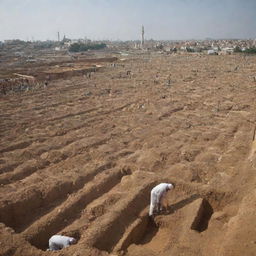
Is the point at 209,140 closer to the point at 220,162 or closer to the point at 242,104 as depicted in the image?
the point at 220,162

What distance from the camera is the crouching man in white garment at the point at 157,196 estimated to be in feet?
26.9

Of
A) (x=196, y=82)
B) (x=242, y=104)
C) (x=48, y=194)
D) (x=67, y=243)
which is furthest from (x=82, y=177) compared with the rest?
(x=196, y=82)

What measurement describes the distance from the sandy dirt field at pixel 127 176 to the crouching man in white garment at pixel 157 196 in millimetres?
219

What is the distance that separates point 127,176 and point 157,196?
2.64 m

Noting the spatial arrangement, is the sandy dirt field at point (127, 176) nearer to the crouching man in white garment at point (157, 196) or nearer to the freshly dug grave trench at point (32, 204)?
the freshly dug grave trench at point (32, 204)

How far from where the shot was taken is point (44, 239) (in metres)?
7.84

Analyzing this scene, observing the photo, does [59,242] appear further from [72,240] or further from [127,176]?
[127,176]

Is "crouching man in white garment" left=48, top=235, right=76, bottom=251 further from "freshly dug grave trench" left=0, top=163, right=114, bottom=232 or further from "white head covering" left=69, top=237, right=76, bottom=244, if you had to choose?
"freshly dug grave trench" left=0, top=163, right=114, bottom=232

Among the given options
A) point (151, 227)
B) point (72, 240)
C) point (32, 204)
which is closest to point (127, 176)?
point (151, 227)

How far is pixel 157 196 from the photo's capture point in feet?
26.9

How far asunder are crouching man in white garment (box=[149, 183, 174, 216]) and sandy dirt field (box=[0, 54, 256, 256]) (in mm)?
219

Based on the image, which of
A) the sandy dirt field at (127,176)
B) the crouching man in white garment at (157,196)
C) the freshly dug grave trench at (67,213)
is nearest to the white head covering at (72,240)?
the sandy dirt field at (127,176)

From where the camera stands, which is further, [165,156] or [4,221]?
[165,156]

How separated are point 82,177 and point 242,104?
13.5 m
